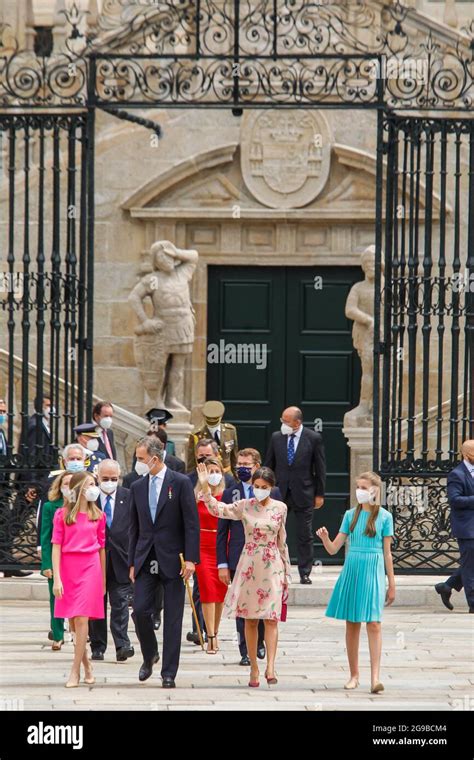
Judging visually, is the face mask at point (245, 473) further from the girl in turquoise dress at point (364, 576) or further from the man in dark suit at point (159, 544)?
the girl in turquoise dress at point (364, 576)

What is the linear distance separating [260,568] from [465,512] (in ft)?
12.8

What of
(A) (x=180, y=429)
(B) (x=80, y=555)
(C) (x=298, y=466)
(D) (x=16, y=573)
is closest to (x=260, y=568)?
(B) (x=80, y=555)

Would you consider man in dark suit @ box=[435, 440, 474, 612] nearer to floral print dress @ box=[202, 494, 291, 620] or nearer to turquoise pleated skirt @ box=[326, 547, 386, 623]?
floral print dress @ box=[202, 494, 291, 620]

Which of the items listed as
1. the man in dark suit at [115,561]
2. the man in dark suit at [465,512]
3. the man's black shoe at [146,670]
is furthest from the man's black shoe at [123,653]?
the man in dark suit at [465,512]

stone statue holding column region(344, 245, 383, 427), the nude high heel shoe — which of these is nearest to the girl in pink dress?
the nude high heel shoe

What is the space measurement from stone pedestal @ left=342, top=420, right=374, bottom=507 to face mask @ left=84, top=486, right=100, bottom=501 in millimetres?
8561

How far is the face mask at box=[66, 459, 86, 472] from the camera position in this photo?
13008 millimetres

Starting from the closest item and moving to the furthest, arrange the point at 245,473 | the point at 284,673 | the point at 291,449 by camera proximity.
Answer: the point at 284,673 → the point at 245,473 → the point at 291,449

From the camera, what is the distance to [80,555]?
40.7ft

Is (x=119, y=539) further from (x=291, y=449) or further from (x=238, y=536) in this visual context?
(x=291, y=449)

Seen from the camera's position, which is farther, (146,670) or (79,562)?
(79,562)

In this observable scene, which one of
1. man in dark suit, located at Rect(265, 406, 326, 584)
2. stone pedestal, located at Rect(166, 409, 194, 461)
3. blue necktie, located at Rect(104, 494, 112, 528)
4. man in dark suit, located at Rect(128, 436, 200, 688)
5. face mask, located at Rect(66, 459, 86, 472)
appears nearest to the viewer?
man in dark suit, located at Rect(128, 436, 200, 688)

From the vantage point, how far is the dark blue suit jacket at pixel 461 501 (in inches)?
620

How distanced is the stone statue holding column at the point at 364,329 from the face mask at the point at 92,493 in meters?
8.72
